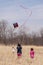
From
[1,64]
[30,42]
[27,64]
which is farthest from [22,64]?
[30,42]

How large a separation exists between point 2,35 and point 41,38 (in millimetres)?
18333

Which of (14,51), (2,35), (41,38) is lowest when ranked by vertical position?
(41,38)

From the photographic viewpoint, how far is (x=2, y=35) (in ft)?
169

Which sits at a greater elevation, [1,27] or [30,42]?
[1,27]

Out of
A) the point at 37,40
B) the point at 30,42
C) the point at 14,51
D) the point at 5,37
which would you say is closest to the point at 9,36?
the point at 5,37

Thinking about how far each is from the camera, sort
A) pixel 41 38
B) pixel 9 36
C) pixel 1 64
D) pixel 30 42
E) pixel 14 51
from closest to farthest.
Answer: pixel 1 64 → pixel 14 51 → pixel 9 36 → pixel 30 42 → pixel 41 38

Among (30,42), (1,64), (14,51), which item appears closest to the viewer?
(1,64)

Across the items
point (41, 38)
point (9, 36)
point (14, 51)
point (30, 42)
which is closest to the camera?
point (14, 51)

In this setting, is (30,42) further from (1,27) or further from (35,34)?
(1,27)

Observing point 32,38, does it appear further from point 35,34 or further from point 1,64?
point 1,64

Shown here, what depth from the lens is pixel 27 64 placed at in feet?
48.1

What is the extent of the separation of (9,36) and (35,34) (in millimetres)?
16372

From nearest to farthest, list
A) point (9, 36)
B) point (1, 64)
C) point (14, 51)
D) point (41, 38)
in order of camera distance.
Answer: point (1, 64) < point (14, 51) < point (9, 36) < point (41, 38)

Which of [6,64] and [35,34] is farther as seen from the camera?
[35,34]
